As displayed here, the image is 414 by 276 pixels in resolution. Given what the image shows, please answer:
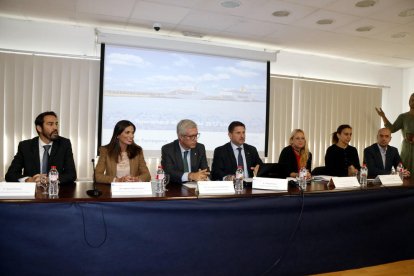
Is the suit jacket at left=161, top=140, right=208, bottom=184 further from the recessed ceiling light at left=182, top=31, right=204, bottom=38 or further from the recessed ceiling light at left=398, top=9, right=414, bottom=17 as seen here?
the recessed ceiling light at left=398, top=9, right=414, bottom=17

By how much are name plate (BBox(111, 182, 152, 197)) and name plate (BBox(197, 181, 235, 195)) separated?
32 centimetres

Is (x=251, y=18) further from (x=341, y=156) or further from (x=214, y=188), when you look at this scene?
(x=214, y=188)

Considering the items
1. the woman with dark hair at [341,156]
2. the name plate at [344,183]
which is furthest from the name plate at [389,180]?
the woman with dark hair at [341,156]

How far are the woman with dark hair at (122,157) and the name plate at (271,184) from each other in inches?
36.5

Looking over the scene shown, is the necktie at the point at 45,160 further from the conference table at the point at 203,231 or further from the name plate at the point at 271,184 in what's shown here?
the name plate at the point at 271,184

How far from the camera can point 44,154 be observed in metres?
2.70

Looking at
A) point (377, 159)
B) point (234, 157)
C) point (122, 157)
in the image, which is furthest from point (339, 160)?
point (122, 157)

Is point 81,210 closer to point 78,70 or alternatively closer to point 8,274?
point 8,274

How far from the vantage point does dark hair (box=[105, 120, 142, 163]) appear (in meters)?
2.75

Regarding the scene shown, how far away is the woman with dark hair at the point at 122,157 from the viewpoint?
9.02ft

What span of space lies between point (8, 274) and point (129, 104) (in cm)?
308

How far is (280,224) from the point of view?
2.26 meters

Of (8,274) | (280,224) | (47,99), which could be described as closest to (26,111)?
(47,99)

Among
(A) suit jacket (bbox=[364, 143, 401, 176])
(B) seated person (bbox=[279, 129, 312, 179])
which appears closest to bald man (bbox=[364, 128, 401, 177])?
(A) suit jacket (bbox=[364, 143, 401, 176])
